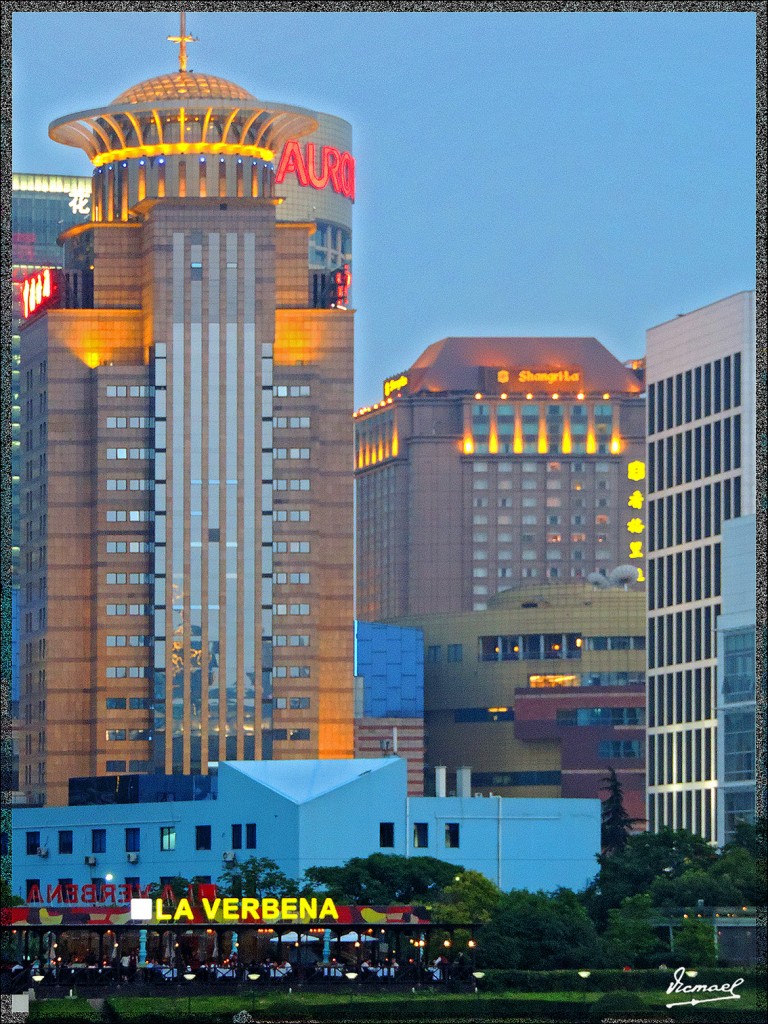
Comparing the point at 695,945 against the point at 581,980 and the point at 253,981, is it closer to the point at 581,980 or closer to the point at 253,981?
the point at 581,980

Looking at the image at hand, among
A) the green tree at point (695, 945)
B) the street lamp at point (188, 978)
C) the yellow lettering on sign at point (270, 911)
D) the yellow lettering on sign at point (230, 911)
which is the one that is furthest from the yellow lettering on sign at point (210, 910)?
the green tree at point (695, 945)

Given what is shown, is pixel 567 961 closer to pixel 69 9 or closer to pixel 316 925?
pixel 316 925

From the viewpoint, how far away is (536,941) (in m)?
160

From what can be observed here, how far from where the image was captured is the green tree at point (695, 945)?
531 ft

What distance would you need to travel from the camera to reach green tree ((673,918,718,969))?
162000 millimetres

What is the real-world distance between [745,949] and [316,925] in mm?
28104

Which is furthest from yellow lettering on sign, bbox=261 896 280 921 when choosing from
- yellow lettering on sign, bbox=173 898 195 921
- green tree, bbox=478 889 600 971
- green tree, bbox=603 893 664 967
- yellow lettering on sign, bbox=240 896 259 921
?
green tree, bbox=603 893 664 967

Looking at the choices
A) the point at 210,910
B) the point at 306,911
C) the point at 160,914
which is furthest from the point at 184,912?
the point at 306,911

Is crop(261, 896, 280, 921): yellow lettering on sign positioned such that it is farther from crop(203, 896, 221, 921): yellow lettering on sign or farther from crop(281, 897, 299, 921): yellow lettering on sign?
crop(203, 896, 221, 921): yellow lettering on sign

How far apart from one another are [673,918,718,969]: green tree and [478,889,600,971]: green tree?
5779 mm

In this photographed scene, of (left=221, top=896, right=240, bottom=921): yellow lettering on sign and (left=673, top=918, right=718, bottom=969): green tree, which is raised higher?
(left=221, top=896, right=240, bottom=921): yellow lettering on sign

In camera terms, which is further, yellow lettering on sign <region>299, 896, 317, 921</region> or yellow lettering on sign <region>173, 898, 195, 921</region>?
yellow lettering on sign <region>173, 898, 195, 921</region>

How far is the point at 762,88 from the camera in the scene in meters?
73.4

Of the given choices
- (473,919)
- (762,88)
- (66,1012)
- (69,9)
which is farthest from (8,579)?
(473,919)
